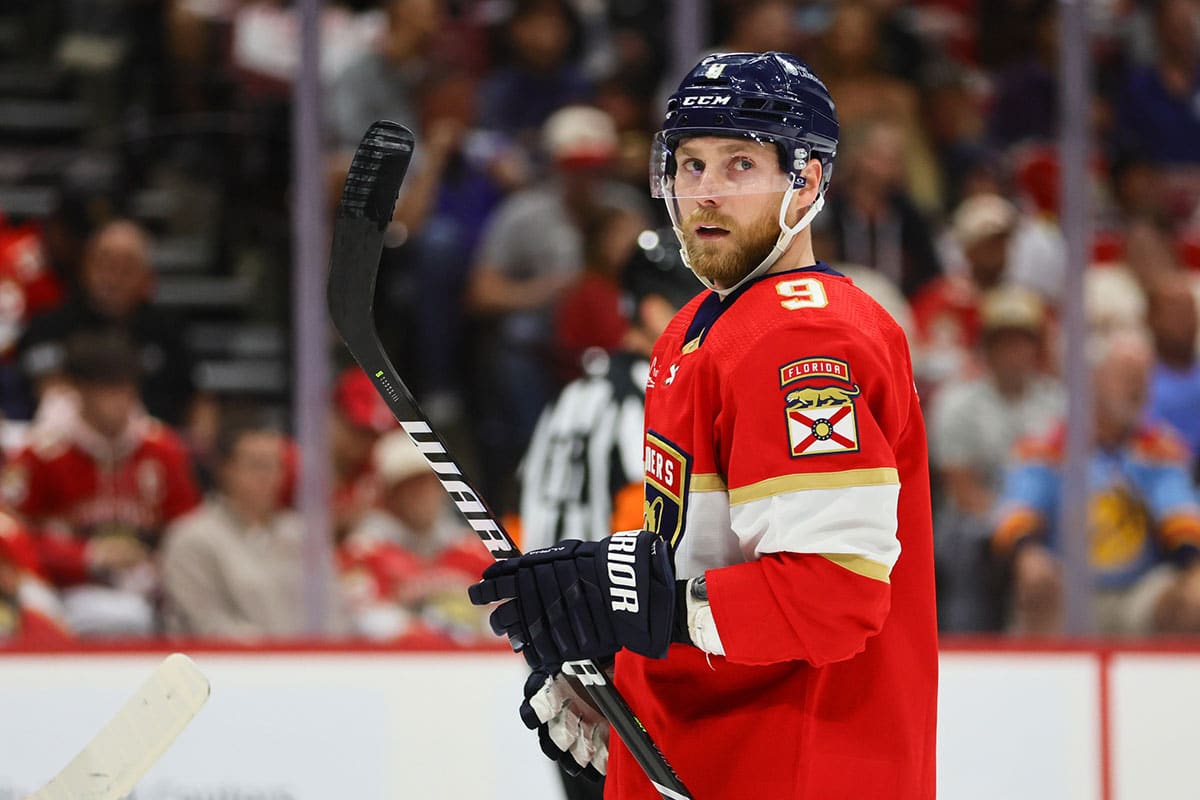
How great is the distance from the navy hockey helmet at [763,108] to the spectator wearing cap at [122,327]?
2733mm

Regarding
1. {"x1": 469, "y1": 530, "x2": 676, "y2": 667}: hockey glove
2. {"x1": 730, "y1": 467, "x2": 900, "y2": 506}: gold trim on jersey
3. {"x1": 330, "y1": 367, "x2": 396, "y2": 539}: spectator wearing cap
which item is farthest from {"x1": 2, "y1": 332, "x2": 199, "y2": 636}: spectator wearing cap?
{"x1": 730, "y1": 467, "x2": 900, "y2": 506}: gold trim on jersey

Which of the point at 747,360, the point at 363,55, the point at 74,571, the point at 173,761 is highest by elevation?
the point at 363,55

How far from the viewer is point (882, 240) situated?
14.9 ft

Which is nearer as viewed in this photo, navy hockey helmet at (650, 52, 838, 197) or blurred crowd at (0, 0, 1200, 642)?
navy hockey helmet at (650, 52, 838, 197)

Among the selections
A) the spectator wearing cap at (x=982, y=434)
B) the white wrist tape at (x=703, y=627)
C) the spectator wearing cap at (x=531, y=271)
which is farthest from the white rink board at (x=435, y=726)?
the white wrist tape at (x=703, y=627)

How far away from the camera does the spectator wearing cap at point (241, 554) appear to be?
12.5 feet

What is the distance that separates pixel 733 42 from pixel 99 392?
1.89 metres

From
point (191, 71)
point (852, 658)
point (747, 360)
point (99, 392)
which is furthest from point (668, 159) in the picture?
point (191, 71)

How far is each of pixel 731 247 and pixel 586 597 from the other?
1.22 feet

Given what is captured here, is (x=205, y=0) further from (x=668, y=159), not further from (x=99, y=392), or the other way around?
(x=668, y=159)

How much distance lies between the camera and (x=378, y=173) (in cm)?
174

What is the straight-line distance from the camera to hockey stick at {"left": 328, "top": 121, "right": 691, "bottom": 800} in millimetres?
1736

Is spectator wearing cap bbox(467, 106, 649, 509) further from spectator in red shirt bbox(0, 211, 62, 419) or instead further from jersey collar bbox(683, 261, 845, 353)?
jersey collar bbox(683, 261, 845, 353)

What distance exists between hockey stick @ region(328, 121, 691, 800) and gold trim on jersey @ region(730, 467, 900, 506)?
0.33 metres
